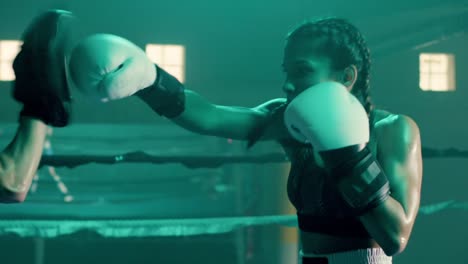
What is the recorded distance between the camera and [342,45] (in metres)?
1.21

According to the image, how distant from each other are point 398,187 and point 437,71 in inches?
240

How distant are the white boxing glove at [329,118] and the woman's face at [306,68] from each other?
8.4 inches

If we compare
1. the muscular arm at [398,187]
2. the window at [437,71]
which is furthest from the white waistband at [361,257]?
the window at [437,71]

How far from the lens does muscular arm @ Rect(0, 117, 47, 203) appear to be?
3.40 ft

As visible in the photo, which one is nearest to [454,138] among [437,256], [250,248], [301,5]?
[437,256]

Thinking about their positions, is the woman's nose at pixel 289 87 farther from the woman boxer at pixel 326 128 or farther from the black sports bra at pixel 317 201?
the black sports bra at pixel 317 201

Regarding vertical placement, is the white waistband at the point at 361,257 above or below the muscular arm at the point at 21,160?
below

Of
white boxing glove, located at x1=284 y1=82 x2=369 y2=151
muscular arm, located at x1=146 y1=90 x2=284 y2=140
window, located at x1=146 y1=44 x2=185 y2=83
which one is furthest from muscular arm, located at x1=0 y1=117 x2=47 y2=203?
window, located at x1=146 y1=44 x2=185 y2=83

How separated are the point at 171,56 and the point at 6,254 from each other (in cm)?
267

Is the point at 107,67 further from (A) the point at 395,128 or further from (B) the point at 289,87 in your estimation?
(A) the point at 395,128

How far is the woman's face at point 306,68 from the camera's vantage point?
118 centimetres

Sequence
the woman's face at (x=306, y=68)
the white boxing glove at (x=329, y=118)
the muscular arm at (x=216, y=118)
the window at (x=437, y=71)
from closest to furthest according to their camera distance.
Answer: the white boxing glove at (x=329, y=118), the woman's face at (x=306, y=68), the muscular arm at (x=216, y=118), the window at (x=437, y=71)

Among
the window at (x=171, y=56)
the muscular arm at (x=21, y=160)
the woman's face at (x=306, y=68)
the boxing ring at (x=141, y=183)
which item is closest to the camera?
the muscular arm at (x=21, y=160)

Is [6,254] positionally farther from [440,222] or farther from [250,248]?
[440,222]
